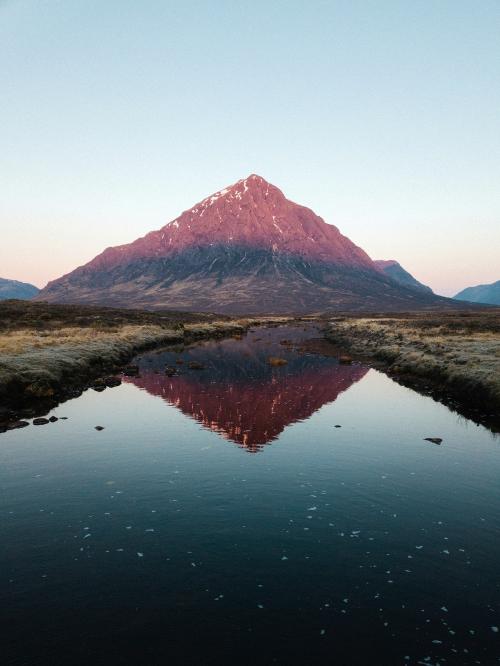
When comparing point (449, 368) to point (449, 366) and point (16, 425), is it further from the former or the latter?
point (16, 425)

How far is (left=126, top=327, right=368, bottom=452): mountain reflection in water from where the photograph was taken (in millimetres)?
28906

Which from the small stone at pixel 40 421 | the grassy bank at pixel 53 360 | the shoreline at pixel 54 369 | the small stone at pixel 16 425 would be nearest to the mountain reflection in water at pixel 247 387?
the shoreline at pixel 54 369

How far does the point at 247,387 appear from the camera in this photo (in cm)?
4003

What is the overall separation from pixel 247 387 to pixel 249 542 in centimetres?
2583

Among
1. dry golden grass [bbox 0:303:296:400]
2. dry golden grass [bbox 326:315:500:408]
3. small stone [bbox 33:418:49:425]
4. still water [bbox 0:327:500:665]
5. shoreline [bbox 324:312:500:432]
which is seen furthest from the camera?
dry golden grass [bbox 326:315:500:408]

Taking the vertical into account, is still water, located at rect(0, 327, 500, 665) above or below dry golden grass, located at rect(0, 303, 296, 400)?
below

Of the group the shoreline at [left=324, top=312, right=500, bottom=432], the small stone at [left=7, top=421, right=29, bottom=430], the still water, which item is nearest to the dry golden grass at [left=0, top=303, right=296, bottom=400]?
the small stone at [left=7, top=421, right=29, bottom=430]

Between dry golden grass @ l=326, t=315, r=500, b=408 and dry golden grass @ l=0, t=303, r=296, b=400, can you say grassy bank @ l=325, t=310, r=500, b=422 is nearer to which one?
dry golden grass @ l=326, t=315, r=500, b=408

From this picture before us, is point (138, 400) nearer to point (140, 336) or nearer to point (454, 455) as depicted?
point (454, 455)

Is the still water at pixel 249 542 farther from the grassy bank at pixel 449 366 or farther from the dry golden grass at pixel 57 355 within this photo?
the dry golden grass at pixel 57 355

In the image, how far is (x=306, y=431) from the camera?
27.2m

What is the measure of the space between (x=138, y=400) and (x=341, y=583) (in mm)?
25637

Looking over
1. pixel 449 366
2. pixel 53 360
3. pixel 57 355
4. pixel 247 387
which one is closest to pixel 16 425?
pixel 53 360

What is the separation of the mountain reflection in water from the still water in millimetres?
589
